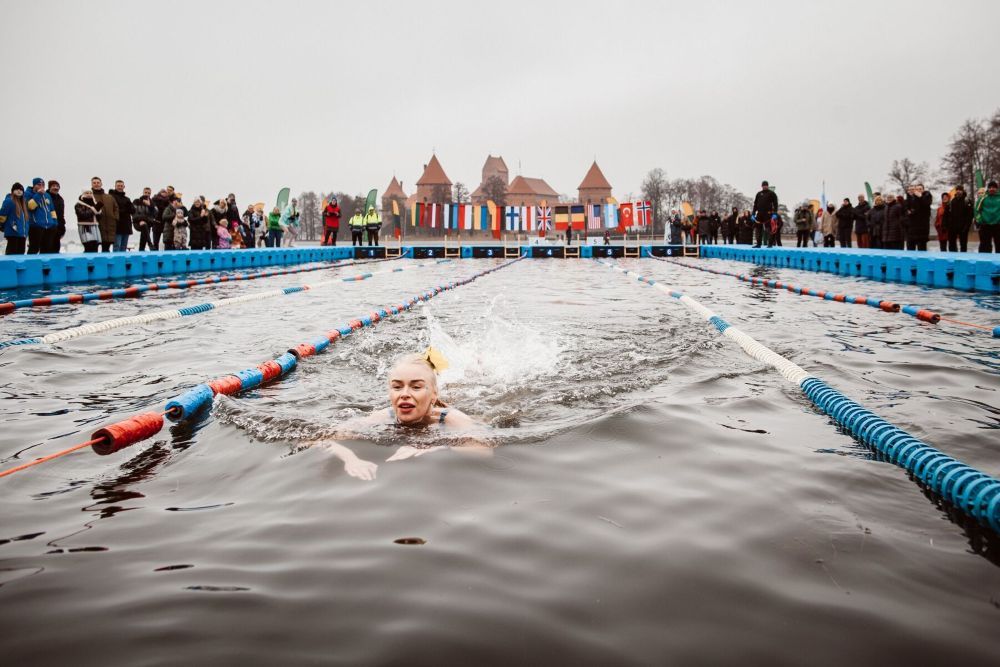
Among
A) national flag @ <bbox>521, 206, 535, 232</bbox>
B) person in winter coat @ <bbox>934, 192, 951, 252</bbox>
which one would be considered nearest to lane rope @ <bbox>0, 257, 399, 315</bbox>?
person in winter coat @ <bbox>934, 192, 951, 252</bbox>

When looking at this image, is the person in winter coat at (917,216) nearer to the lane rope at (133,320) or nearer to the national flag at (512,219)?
the lane rope at (133,320)

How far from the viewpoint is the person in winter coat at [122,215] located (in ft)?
52.7

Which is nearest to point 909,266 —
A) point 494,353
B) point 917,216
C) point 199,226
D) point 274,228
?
point 917,216

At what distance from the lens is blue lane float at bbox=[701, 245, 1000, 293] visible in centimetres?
1221

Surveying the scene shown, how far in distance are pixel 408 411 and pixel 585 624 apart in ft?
7.51

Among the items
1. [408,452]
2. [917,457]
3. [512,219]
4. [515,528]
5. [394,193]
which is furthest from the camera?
[394,193]

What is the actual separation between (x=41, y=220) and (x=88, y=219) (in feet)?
4.19

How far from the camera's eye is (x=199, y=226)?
67.8ft

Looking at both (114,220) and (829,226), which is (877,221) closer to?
(829,226)

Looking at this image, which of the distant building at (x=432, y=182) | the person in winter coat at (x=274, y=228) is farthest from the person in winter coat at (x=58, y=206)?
the distant building at (x=432, y=182)

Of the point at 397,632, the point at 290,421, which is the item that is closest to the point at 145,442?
the point at 290,421

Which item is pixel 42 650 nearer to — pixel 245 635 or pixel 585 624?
pixel 245 635

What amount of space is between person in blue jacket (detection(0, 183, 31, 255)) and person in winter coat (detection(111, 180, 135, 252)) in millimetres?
2237

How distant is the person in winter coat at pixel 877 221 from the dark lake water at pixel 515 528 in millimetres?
15499
